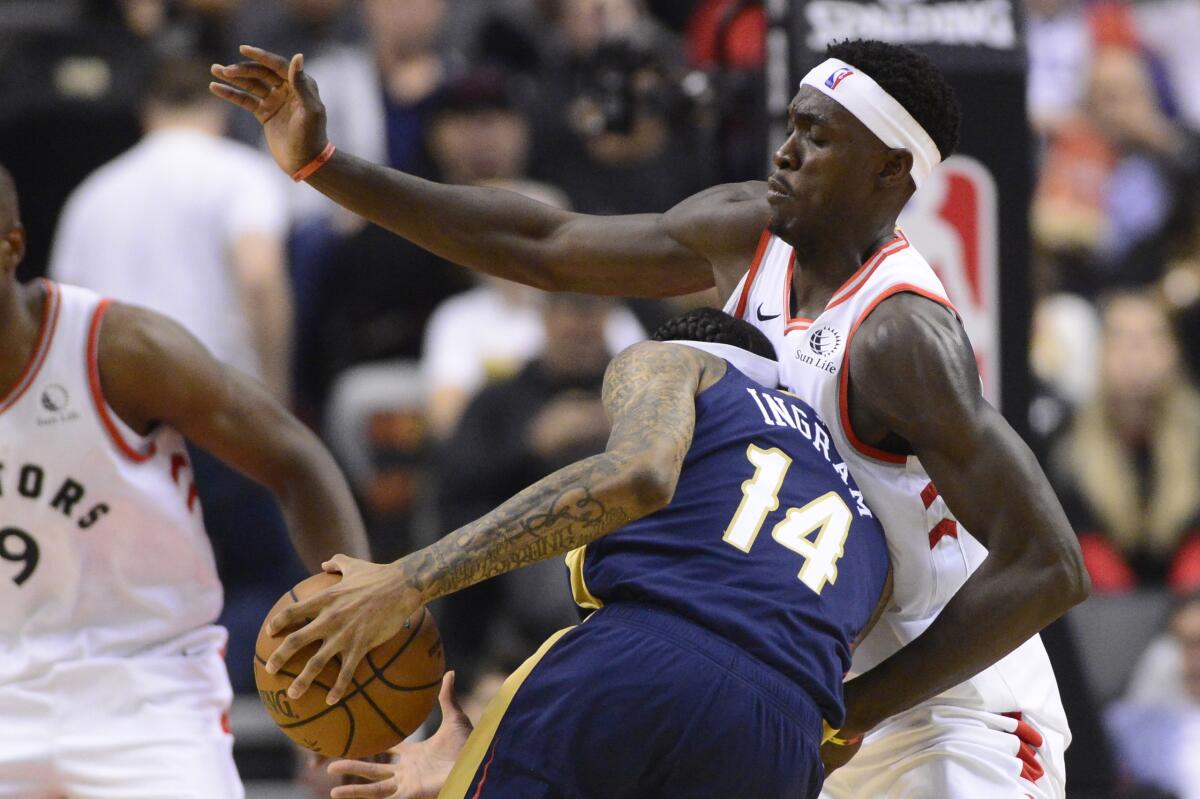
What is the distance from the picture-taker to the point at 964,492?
149 inches

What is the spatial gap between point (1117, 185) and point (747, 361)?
24.8 ft

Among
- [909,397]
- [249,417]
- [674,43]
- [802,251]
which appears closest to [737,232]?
[802,251]

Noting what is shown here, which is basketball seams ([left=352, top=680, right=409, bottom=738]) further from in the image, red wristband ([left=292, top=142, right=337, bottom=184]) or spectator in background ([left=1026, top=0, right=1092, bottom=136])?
spectator in background ([left=1026, top=0, right=1092, bottom=136])

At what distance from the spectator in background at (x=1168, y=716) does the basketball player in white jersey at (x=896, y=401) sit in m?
3.28

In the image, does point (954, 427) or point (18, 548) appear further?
point (18, 548)

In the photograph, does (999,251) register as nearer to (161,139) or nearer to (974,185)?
(974,185)

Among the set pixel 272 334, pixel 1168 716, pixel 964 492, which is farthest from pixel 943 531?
pixel 272 334

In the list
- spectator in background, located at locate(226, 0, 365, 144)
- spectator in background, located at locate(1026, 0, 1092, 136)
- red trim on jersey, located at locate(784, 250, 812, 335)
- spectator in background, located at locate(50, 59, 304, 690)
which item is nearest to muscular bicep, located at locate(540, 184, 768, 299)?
red trim on jersey, located at locate(784, 250, 812, 335)

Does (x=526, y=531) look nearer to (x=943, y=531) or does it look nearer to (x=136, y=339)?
(x=943, y=531)

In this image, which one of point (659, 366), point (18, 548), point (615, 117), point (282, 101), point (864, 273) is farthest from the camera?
point (615, 117)

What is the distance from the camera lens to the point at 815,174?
13.5ft

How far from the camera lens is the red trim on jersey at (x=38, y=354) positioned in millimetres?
4488

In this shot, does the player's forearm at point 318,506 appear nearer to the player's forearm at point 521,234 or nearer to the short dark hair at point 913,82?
the player's forearm at point 521,234

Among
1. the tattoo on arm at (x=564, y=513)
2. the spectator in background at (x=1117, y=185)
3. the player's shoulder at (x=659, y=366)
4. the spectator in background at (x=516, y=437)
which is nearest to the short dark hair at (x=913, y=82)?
the player's shoulder at (x=659, y=366)
